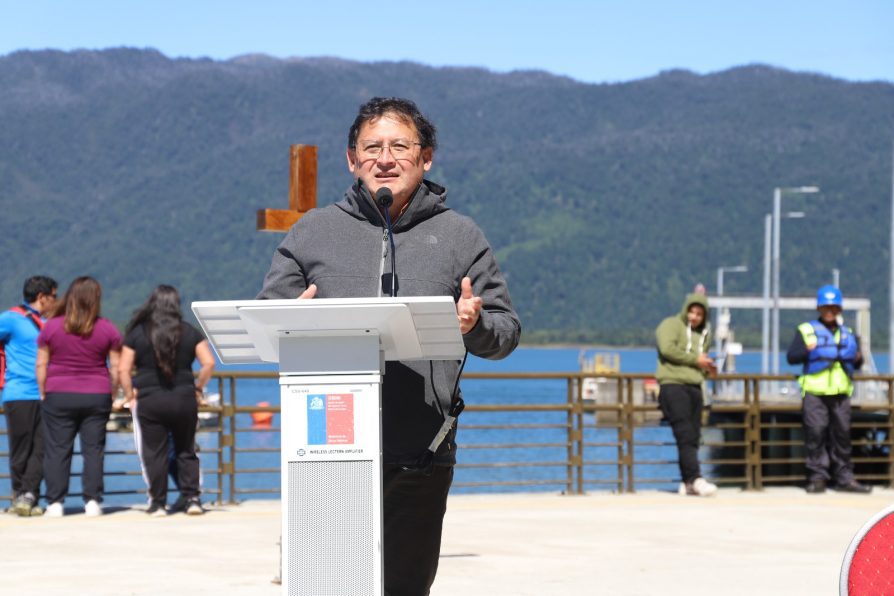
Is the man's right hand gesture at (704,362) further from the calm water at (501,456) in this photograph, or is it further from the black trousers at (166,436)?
the calm water at (501,456)

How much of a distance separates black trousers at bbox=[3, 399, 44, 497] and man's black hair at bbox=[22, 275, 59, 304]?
784mm

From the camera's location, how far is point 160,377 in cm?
1134

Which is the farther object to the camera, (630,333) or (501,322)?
(630,333)

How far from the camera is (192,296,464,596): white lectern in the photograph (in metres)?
3.86

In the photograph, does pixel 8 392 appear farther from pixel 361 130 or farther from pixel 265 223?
pixel 361 130

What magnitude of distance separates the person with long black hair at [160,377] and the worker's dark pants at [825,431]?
563 cm

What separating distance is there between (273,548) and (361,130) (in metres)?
5.65

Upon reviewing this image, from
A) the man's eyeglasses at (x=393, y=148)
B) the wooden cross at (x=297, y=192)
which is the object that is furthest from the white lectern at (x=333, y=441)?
the wooden cross at (x=297, y=192)

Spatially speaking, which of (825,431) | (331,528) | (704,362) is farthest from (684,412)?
(331,528)

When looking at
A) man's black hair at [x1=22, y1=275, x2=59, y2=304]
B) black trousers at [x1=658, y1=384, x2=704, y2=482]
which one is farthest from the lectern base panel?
black trousers at [x1=658, y1=384, x2=704, y2=482]

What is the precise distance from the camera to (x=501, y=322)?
169 inches

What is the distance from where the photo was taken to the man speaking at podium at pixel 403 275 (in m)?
4.33

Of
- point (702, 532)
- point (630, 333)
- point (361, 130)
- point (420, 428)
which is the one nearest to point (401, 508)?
point (420, 428)

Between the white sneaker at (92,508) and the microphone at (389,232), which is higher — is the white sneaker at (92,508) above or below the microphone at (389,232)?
→ below
